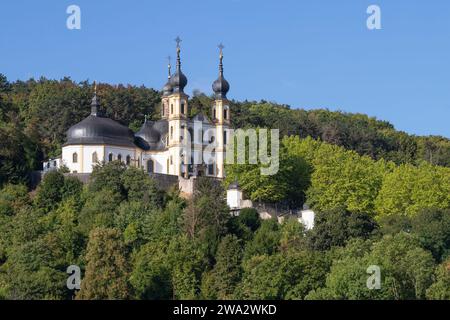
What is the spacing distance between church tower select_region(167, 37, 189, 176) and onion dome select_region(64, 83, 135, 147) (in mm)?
2307

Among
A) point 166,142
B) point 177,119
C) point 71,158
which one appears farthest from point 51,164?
point 177,119

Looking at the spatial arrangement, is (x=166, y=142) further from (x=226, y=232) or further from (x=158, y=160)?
(x=226, y=232)

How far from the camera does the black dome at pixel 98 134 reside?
275ft

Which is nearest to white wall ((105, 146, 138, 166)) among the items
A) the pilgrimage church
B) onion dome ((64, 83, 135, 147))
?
the pilgrimage church

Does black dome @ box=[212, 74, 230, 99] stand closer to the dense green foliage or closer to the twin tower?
the twin tower

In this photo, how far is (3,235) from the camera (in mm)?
73812

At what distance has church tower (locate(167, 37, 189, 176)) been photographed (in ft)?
276

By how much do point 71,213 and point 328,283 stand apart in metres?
17.6

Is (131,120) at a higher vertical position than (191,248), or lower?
higher

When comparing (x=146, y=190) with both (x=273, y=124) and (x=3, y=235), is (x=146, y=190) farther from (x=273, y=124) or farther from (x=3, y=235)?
(x=273, y=124)

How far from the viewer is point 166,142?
85.4 metres

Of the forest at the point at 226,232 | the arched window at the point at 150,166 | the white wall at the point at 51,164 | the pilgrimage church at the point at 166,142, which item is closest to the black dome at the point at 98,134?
the pilgrimage church at the point at 166,142

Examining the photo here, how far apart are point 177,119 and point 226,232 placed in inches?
538

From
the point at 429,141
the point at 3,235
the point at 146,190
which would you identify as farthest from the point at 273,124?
the point at 3,235
